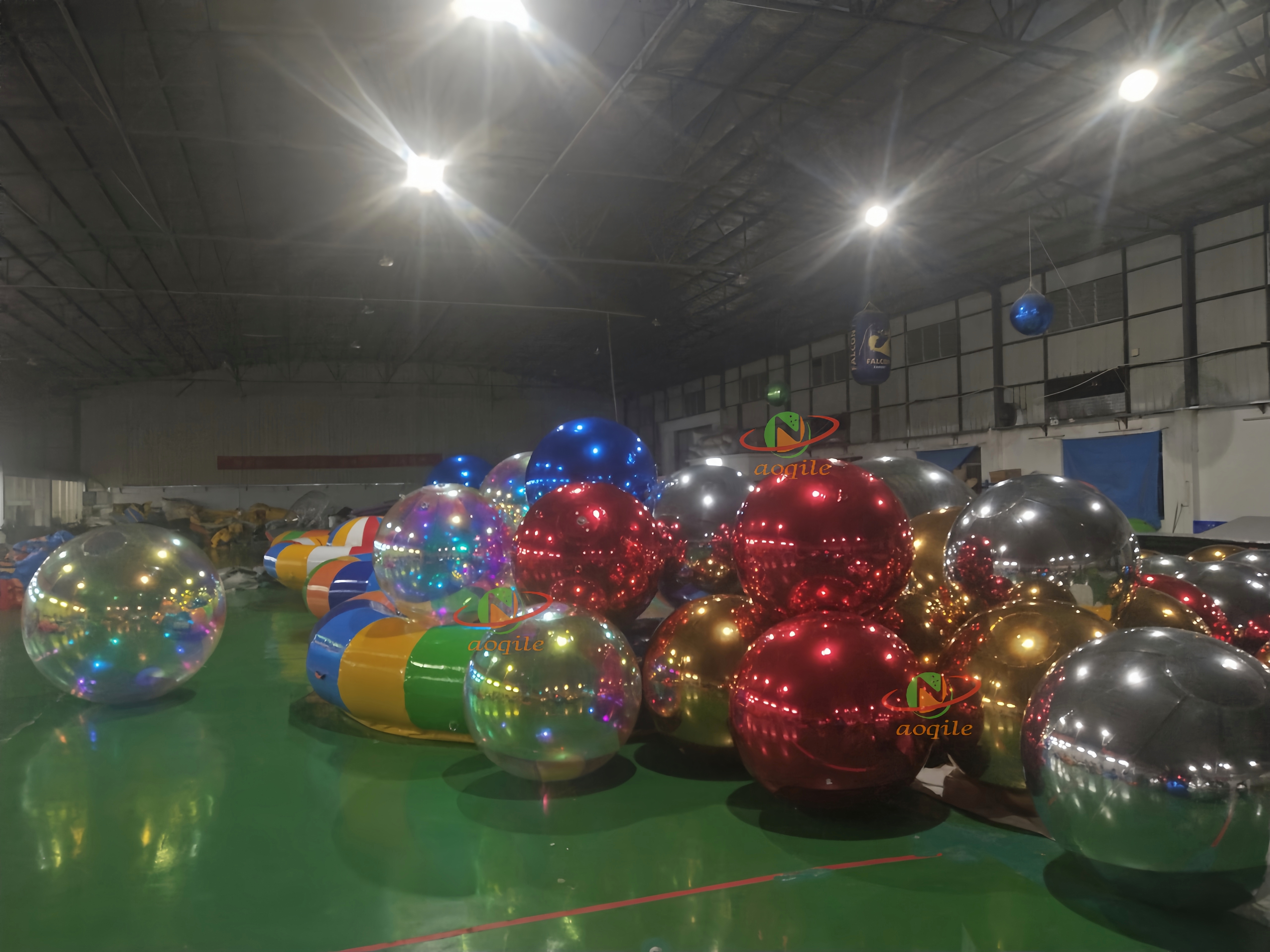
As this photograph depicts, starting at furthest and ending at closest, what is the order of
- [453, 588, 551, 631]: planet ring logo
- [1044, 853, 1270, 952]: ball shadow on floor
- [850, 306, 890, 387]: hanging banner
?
[850, 306, 890, 387]: hanging banner → [453, 588, 551, 631]: planet ring logo → [1044, 853, 1270, 952]: ball shadow on floor

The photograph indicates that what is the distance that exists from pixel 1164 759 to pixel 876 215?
9.36 metres

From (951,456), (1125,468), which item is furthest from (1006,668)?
(951,456)

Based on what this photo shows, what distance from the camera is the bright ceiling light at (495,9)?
20.3 ft

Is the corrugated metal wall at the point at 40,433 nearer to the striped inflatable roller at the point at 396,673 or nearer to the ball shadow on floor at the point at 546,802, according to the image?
the striped inflatable roller at the point at 396,673

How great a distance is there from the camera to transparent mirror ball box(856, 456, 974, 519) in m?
4.86

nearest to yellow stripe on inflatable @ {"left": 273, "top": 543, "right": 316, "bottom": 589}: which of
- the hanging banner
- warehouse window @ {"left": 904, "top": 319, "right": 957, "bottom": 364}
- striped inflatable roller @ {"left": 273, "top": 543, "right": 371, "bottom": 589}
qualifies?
striped inflatable roller @ {"left": 273, "top": 543, "right": 371, "bottom": 589}

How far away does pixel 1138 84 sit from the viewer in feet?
23.9

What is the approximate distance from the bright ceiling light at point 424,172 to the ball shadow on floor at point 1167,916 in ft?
30.9

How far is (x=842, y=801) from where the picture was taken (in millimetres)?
3145

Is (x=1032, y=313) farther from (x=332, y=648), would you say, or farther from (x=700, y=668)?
(x=332, y=648)

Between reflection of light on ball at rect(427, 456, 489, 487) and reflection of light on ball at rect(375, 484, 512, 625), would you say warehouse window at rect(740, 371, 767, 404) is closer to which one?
reflection of light on ball at rect(427, 456, 489, 487)

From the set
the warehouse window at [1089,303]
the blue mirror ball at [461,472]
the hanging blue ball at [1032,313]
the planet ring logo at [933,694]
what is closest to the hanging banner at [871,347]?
the hanging blue ball at [1032,313]

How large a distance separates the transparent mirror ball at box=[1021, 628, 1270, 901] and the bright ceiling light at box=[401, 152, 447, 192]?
30.0ft

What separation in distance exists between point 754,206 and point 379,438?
1871cm
